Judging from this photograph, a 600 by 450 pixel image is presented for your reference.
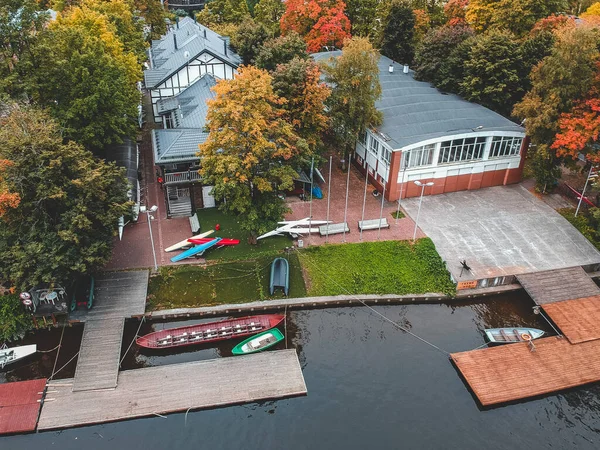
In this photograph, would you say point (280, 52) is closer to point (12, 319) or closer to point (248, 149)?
point (248, 149)

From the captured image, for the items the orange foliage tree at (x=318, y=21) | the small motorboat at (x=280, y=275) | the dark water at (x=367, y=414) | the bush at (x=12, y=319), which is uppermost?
the orange foliage tree at (x=318, y=21)

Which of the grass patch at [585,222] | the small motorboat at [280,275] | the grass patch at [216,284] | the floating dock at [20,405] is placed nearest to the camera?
the floating dock at [20,405]

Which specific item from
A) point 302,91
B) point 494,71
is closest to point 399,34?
point 494,71

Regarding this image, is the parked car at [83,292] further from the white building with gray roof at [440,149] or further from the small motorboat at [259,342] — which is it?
the white building with gray roof at [440,149]

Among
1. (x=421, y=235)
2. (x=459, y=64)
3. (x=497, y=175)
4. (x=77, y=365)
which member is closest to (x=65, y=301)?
(x=77, y=365)

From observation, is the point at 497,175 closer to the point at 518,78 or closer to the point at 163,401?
the point at 518,78

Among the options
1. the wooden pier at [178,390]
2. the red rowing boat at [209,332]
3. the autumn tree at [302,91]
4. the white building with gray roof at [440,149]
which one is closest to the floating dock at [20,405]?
the wooden pier at [178,390]

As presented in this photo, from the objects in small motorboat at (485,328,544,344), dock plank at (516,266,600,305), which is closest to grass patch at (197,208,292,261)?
small motorboat at (485,328,544,344)
